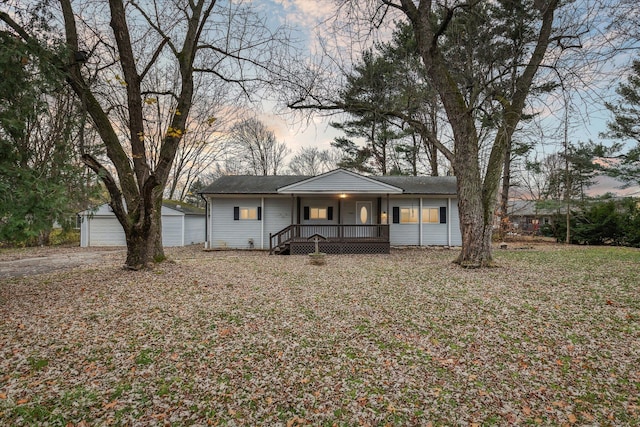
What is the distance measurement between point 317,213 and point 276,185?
2.83m

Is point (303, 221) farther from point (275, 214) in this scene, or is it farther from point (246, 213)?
point (246, 213)

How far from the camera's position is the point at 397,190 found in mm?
14234

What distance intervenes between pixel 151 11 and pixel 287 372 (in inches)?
382

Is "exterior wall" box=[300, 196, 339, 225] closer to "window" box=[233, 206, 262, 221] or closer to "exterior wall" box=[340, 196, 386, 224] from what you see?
"exterior wall" box=[340, 196, 386, 224]

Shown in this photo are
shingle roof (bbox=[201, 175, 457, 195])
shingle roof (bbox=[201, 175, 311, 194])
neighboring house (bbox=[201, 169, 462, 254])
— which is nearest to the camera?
shingle roof (bbox=[201, 175, 311, 194])

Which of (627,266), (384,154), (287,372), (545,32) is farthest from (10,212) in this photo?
(384,154)

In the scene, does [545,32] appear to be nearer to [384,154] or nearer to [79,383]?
[79,383]

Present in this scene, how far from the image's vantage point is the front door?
1644 centimetres

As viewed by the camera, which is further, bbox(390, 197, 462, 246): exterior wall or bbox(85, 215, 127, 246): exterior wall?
bbox(85, 215, 127, 246): exterior wall

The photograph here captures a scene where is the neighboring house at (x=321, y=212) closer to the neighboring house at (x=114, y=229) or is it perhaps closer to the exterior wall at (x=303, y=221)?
the exterior wall at (x=303, y=221)

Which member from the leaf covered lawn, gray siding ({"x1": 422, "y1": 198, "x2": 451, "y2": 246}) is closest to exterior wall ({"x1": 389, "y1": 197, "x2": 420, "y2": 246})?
gray siding ({"x1": 422, "y1": 198, "x2": 451, "y2": 246})

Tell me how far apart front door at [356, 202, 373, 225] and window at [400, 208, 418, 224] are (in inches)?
68.0

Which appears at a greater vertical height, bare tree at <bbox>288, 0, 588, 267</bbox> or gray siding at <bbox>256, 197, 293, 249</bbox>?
bare tree at <bbox>288, 0, 588, 267</bbox>

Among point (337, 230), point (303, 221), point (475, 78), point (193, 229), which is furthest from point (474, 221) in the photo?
point (193, 229)
